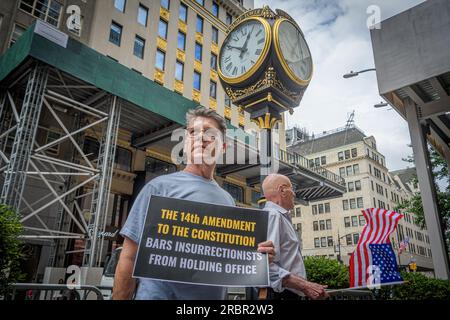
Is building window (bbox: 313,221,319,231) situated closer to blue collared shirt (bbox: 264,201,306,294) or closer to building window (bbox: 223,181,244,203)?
building window (bbox: 223,181,244,203)

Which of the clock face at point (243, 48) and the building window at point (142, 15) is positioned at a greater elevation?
the building window at point (142, 15)

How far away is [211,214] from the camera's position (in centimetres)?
180

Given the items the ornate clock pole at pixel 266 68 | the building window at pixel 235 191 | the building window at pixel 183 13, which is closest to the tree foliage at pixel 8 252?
the ornate clock pole at pixel 266 68

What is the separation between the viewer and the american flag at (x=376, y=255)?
2.70 m

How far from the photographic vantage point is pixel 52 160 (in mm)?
12797

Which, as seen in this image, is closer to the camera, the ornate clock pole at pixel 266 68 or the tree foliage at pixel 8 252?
the ornate clock pole at pixel 266 68

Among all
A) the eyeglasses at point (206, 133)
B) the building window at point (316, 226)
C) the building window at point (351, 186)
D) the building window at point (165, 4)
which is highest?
the building window at point (165, 4)

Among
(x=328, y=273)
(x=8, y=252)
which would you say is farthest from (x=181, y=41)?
(x=8, y=252)

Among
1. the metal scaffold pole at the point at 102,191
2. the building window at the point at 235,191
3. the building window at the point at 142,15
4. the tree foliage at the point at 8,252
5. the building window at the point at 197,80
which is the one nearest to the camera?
the tree foliage at the point at 8,252

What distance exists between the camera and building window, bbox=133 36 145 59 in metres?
21.2

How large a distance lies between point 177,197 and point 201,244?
36 centimetres

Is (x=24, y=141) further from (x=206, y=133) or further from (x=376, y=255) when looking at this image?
(x=376, y=255)

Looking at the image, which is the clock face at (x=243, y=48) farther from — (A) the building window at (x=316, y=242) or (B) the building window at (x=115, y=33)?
(A) the building window at (x=316, y=242)

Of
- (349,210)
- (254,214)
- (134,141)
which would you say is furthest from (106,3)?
(349,210)
